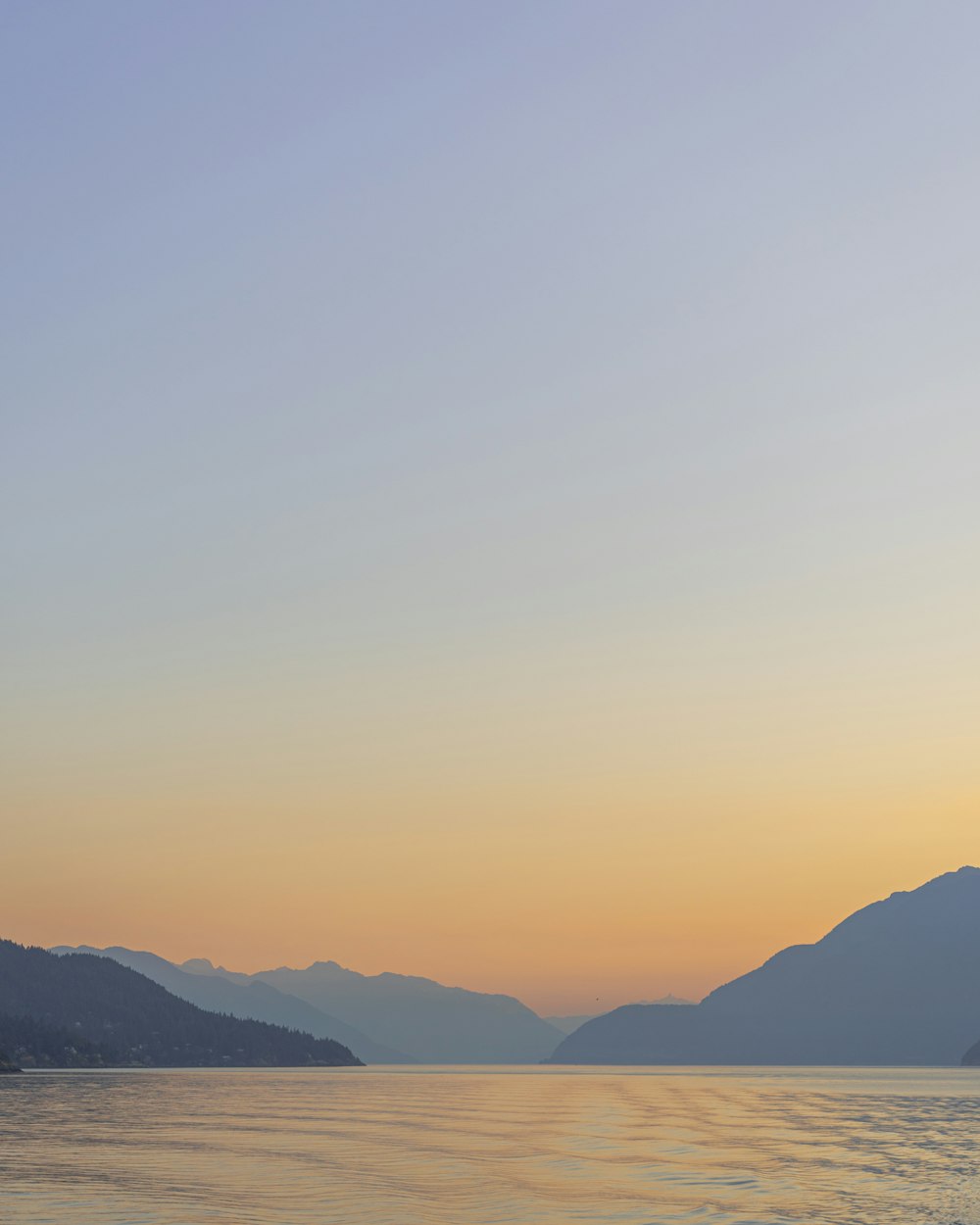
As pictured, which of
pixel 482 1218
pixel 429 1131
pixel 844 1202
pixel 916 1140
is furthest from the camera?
pixel 429 1131

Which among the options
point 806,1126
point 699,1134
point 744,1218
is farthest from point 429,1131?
point 744,1218

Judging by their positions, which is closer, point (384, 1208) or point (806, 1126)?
point (384, 1208)

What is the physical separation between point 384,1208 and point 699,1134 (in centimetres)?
7030

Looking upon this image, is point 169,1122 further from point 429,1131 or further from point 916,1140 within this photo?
point 916,1140

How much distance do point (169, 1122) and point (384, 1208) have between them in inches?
3337

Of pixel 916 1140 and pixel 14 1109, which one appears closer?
pixel 916 1140

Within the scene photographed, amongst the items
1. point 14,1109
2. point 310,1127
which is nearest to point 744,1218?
point 310,1127

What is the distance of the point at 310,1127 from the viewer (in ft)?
470

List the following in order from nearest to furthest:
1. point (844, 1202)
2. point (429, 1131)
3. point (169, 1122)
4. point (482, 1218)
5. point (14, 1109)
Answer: point (482, 1218) → point (844, 1202) → point (429, 1131) → point (169, 1122) → point (14, 1109)

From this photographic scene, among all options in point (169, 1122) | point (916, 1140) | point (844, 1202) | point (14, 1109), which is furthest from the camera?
point (14, 1109)

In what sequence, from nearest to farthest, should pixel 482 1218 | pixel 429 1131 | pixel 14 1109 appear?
1. pixel 482 1218
2. pixel 429 1131
3. pixel 14 1109

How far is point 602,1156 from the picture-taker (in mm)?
108062

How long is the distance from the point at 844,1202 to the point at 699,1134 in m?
59.7

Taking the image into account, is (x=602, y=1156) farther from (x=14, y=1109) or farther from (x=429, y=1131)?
(x=14, y=1109)
